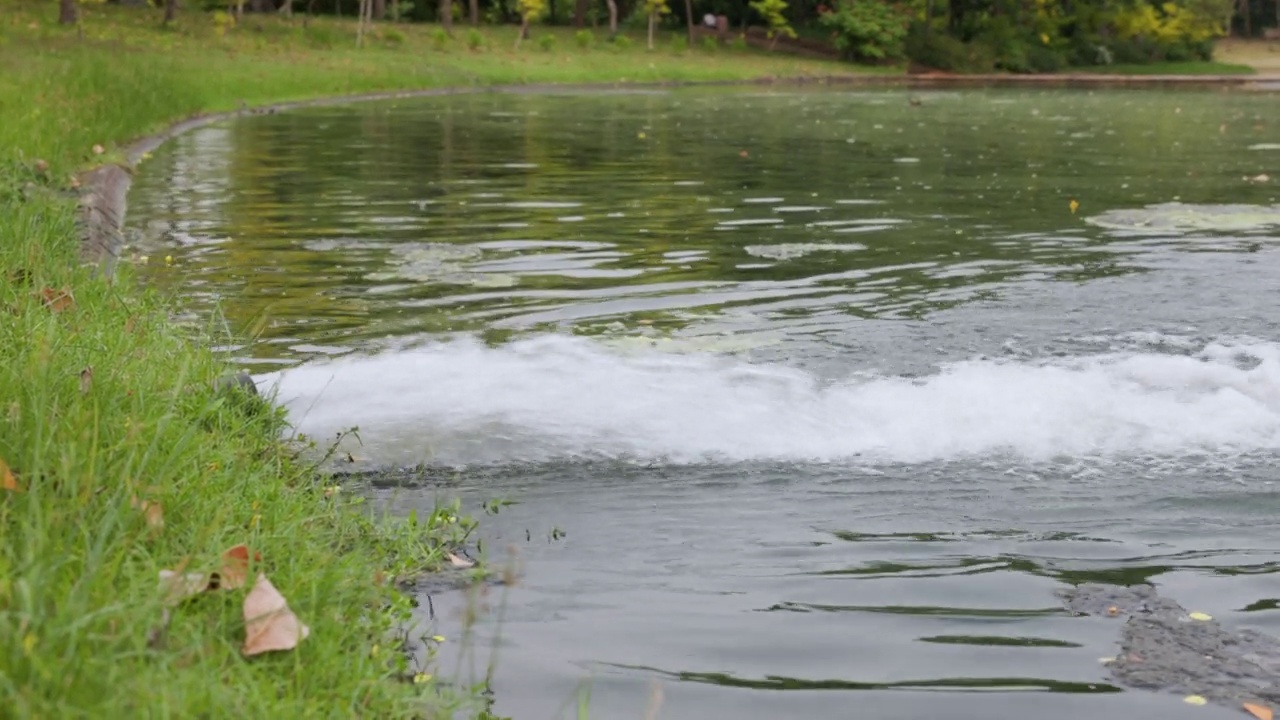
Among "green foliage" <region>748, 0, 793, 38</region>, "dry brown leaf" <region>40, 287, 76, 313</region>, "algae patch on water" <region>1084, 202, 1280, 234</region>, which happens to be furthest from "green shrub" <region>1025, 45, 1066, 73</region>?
"dry brown leaf" <region>40, 287, 76, 313</region>

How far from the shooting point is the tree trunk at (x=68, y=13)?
36.5m

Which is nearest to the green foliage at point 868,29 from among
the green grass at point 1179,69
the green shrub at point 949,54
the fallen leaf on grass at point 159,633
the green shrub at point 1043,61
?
the green shrub at point 949,54

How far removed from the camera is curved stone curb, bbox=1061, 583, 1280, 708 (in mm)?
3934

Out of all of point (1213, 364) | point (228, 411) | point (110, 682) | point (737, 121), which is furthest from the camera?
point (737, 121)

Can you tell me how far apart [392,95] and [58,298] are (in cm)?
3011

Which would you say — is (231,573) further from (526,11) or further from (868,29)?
(868,29)

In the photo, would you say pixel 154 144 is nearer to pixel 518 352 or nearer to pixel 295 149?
pixel 295 149

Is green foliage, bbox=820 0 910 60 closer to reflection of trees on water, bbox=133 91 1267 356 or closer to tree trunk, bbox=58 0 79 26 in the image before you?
reflection of trees on water, bbox=133 91 1267 356

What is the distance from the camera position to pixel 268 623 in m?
3.47

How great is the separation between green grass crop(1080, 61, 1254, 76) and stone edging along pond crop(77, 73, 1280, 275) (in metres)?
2.79

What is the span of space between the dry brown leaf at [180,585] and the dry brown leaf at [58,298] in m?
3.14

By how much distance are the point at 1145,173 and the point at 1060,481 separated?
13.2 meters

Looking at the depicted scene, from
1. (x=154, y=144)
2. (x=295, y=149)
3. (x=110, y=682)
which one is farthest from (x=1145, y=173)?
(x=110, y=682)

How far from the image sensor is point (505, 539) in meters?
5.23
